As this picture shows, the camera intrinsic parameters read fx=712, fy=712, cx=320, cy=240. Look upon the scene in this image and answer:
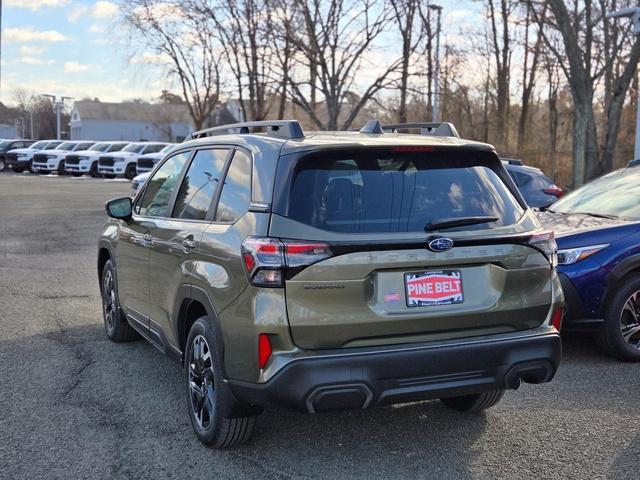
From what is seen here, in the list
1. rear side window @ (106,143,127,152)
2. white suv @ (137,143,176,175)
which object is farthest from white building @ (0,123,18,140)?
white suv @ (137,143,176,175)

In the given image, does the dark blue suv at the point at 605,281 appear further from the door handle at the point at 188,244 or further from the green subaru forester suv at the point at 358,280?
the door handle at the point at 188,244

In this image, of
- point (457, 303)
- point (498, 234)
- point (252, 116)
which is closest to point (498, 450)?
point (457, 303)

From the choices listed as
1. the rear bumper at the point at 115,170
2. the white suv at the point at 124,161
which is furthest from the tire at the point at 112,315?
the rear bumper at the point at 115,170

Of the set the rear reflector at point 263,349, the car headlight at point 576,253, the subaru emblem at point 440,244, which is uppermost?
the subaru emblem at point 440,244

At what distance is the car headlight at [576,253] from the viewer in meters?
5.84

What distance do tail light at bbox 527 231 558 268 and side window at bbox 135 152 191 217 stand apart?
2467mm

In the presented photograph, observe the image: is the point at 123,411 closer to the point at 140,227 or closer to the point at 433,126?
the point at 140,227

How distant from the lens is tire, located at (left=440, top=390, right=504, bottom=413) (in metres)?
4.61

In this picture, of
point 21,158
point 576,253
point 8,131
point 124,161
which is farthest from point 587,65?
point 8,131

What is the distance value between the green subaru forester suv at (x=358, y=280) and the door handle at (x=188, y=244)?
30 millimetres

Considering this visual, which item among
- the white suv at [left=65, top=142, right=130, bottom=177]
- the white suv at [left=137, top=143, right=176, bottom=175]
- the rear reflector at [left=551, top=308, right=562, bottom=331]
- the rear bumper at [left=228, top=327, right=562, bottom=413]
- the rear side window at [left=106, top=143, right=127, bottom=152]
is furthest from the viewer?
the rear side window at [left=106, top=143, right=127, bottom=152]

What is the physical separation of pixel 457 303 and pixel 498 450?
104 cm

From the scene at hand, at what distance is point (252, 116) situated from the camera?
3247 cm

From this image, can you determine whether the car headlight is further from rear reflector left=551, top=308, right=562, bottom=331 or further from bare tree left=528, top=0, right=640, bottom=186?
bare tree left=528, top=0, right=640, bottom=186
